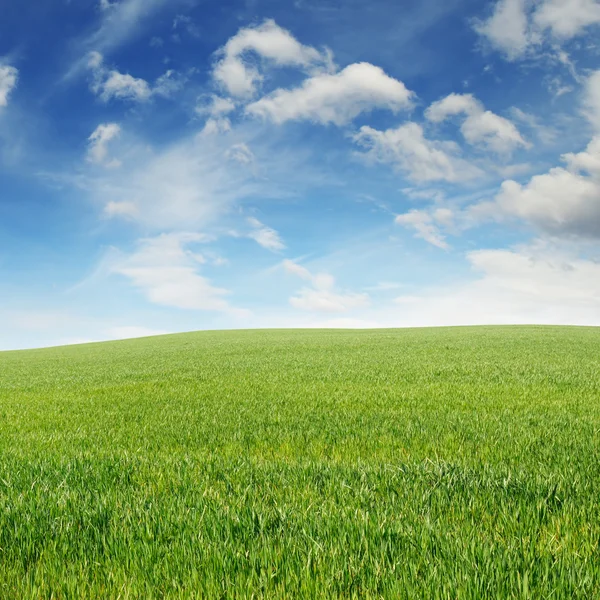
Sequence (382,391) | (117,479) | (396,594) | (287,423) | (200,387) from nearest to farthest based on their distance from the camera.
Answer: (396,594) < (117,479) < (287,423) < (382,391) < (200,387)

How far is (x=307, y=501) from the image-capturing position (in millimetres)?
4785

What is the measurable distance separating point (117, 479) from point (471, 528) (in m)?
4.11

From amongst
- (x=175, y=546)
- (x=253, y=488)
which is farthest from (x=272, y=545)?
(x=253, y=488)

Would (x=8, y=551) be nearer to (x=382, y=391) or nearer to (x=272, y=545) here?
(x=272, y=545)

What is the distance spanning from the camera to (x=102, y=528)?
14.3 feet

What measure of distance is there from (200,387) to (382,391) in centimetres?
591

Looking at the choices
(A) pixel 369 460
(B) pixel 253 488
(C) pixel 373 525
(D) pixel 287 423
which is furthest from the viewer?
(D) pixel 287 423

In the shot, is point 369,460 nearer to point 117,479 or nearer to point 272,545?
point 272,545

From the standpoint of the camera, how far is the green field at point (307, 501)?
3.43 m

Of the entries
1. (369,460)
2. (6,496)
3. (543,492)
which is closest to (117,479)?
(6,496)

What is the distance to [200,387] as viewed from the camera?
599 inches

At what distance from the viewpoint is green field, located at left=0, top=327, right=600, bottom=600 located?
3.43m

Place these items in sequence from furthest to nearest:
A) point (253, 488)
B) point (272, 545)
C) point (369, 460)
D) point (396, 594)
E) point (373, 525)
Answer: point (369, 460)
point (253, 488)
point (373, 525)
point (272, 545)
point (396, 594)

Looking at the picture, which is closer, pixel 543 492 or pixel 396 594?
pixel 396 594
